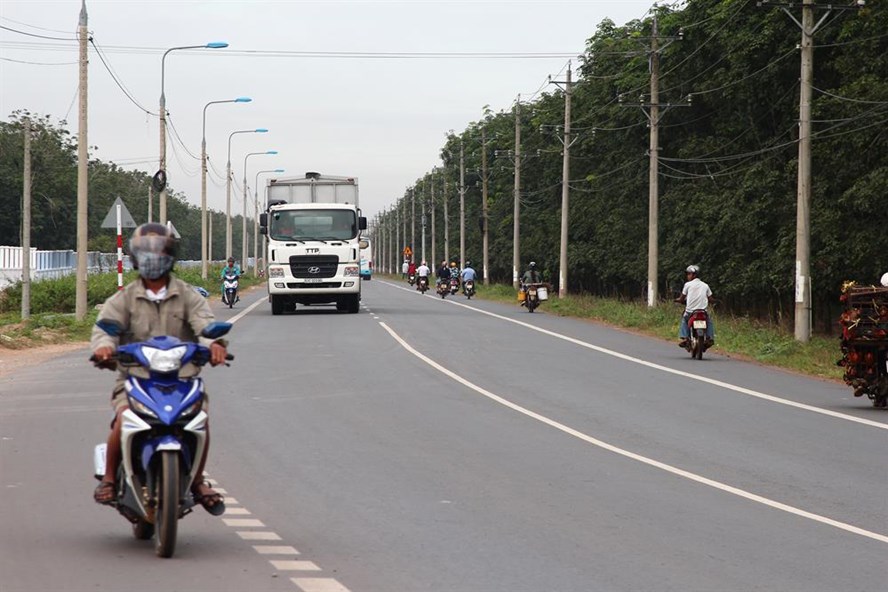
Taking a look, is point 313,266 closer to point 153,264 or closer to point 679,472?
point 679,472

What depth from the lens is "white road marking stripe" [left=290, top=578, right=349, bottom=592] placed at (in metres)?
7.29

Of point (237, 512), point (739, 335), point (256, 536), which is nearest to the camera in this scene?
point (256, 536)

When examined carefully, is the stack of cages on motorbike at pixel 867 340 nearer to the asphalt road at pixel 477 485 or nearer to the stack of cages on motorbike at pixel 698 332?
the asphalt road at pixel 477 485

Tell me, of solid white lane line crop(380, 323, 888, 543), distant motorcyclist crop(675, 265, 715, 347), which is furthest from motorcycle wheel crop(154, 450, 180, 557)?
distant motorcyclist crop(675, 265, 715, 347)

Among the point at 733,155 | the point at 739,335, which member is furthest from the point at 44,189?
the point at 739,335

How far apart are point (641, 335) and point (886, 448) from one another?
21530 mm

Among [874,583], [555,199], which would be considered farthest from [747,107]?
[874,583]

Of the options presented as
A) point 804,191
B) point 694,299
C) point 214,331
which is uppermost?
point 804,191

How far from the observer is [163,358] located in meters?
7.73

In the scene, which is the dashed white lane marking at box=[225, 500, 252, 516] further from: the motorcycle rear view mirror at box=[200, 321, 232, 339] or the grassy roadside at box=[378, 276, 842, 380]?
the grassy roadside at box=[378, 276, 842, 380]

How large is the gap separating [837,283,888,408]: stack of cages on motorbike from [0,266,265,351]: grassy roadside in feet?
53.2

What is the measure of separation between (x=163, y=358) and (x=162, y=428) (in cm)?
40

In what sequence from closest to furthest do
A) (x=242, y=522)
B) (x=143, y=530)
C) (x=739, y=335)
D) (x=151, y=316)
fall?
(x=151, y=316), (x=143, y=530), (x=242, y=522), (x=739, y=335)

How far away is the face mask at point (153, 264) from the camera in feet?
26.6
